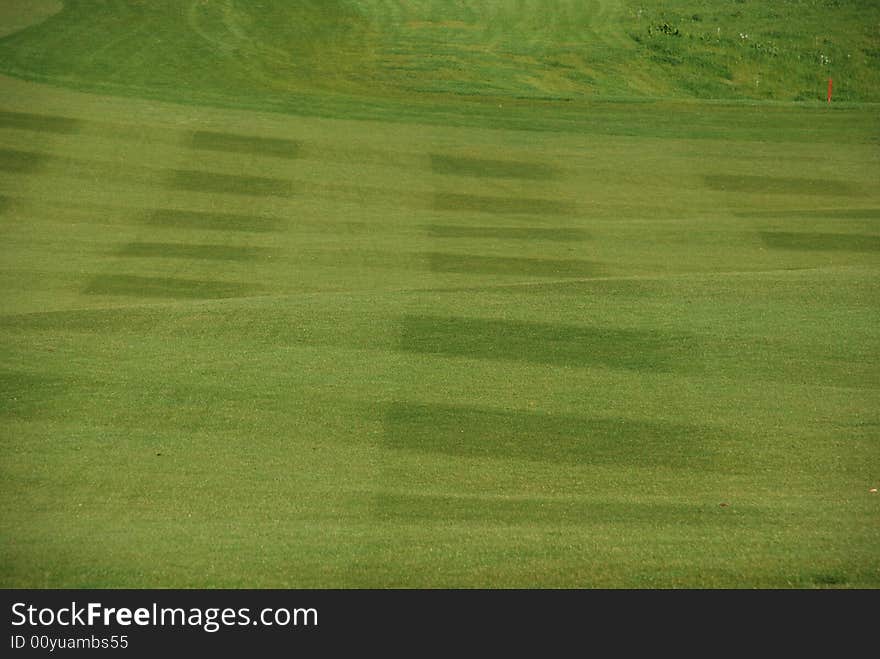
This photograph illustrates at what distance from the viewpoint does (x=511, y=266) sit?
57.7 ft

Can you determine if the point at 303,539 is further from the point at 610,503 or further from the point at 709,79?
the point at 709,79

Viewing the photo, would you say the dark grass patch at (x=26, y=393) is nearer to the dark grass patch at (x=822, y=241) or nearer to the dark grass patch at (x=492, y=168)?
the dark grass patch at (x=822, y=241)

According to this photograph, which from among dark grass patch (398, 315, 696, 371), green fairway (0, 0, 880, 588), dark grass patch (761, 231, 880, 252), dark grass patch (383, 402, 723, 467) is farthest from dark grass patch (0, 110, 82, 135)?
dark grass patch (383, 402, 723, 467)

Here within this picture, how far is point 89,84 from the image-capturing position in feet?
97.9

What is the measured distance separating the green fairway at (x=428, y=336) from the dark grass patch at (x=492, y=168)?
9cm

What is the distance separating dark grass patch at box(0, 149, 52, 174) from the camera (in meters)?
22.5

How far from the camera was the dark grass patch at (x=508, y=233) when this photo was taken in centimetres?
1944

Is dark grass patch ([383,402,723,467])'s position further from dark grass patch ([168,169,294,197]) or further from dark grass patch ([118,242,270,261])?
dark grass patch ([168,169,294,197])

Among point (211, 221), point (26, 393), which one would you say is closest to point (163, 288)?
point (211, 221)

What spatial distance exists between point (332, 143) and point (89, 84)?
27.6ft

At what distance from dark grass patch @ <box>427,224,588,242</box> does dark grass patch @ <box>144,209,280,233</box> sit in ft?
9.60

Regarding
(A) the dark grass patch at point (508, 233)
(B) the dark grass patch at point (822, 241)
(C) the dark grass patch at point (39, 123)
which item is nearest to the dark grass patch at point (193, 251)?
(A) the dark grass patch at point (508, 233)

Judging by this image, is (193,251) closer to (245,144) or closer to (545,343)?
(545,343)

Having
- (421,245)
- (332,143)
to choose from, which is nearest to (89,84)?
(332,143)
